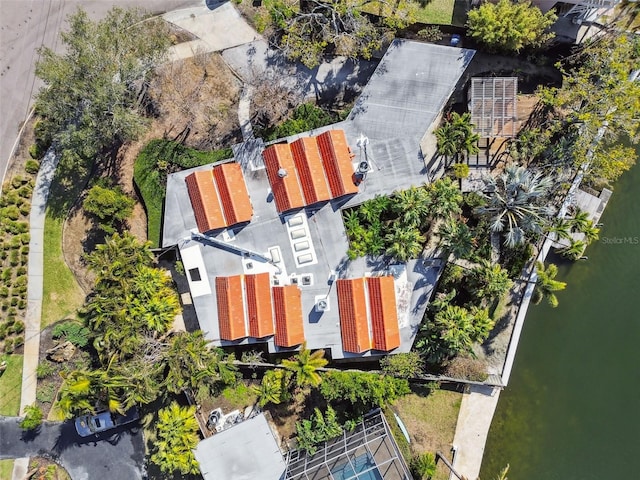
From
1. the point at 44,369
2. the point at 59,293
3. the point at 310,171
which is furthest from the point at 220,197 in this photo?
the point at 44,369

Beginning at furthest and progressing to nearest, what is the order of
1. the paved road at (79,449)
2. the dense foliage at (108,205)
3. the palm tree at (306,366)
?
the paved road at (79,449), the dense foliage at (108,205), the palm tree at (306,366)

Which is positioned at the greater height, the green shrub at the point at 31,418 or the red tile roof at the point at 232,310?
the red tile roof at the point at 232,310

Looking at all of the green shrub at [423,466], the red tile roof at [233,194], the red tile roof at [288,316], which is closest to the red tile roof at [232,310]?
the red tile roof at [288,316]

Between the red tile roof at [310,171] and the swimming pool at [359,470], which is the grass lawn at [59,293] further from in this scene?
the swimming pool at [359,470]

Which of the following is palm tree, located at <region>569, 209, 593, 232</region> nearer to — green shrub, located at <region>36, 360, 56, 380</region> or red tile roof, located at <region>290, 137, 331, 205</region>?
red tile roof, located at <region>290, 137, 331, 205</region>

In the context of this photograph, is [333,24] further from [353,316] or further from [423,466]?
[423,466]

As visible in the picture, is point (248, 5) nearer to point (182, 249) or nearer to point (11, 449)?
point (182, 249)

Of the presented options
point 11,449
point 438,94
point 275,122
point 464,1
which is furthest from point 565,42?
point 11,449
